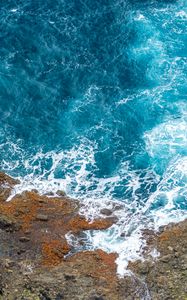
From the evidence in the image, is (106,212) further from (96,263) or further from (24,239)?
Result: (24,239)

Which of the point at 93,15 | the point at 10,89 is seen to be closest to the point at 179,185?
the point at 10,89

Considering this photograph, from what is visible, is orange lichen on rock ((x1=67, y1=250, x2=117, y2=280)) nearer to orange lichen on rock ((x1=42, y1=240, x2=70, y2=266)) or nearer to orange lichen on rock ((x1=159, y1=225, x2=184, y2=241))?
orange lichen on rock ((x1=42, y1=240, x2=70, y2=266))

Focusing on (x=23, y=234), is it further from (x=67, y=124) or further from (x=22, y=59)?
(x=22, y=59)

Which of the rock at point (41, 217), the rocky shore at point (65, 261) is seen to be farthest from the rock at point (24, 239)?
the rock at point (41, 217)

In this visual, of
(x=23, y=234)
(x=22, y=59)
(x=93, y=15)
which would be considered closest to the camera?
(x=23, y=234)

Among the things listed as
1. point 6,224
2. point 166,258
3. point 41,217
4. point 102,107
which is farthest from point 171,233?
point 102,107

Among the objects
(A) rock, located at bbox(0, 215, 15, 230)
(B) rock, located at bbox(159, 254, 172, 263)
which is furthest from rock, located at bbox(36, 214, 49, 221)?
(B) rock, located at bbox(159, 254, 172, 263)
